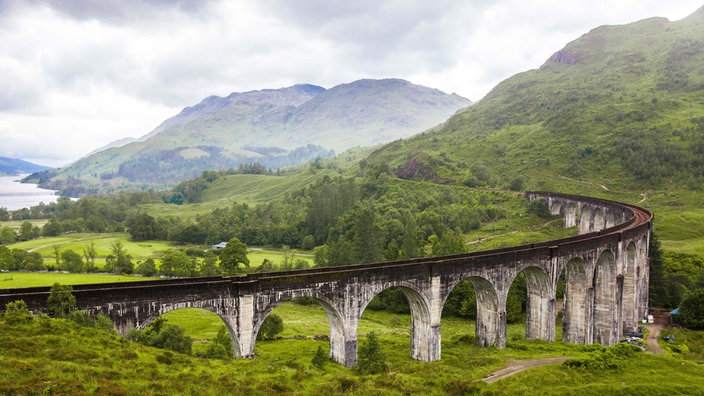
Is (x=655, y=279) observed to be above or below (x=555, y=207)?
below

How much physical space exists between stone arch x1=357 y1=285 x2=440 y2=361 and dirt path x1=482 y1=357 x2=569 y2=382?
20.5 ft

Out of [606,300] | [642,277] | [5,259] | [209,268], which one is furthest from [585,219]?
[5,259]

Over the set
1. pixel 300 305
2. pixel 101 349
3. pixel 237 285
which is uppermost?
pixel 237 285

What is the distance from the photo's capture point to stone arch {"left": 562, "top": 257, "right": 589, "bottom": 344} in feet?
178

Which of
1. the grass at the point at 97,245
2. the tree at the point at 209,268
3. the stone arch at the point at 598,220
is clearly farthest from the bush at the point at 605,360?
the grass at the point at 97,245

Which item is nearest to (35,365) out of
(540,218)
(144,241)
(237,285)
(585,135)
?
(237,285)

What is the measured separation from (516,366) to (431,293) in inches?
399

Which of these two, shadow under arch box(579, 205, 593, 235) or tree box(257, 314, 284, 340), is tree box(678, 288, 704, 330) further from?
tree box(257, 314, 284, 340)

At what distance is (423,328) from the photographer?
42.5 meters

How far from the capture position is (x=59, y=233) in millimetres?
163125

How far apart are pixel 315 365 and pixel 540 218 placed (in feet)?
351

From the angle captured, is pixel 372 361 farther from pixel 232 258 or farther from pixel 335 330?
pixel 232 258

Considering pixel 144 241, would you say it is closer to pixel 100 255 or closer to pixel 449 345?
pixel 100 255

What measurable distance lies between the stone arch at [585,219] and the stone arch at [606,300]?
5517cm
